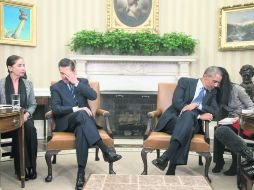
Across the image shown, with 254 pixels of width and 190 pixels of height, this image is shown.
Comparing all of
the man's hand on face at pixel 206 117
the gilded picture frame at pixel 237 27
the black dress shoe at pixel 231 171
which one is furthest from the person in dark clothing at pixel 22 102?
the gilded picture frame at pixel 237 27

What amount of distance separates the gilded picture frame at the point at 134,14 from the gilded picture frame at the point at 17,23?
1.41m

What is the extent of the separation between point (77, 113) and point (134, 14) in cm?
336

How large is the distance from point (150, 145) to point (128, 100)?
8.69 ft

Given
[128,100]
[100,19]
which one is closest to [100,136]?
[128,100]

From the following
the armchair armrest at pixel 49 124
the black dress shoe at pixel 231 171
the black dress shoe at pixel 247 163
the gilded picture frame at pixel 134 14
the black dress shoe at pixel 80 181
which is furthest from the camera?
the gilded picture frame at pixel 134 14

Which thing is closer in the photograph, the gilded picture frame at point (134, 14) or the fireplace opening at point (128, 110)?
the fireplace opening at point (128, 110)

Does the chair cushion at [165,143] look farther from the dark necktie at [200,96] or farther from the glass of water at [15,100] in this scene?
the glass of water at [15,100]

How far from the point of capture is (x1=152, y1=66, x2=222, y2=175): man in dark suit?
3959mm

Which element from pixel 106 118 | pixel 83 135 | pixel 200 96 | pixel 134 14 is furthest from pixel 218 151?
pixel 134 14

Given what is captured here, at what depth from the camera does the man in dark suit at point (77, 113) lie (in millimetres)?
3893

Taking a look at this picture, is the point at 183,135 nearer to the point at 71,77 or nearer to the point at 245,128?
the point at 245,128

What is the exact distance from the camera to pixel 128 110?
664 cm

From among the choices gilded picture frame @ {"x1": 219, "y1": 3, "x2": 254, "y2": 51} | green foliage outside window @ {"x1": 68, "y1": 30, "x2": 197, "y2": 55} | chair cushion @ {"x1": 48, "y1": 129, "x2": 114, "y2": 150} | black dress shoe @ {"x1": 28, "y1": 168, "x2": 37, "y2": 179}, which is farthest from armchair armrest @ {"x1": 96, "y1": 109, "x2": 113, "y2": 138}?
gilded picture frame @ {"x1": 219, "y1": 3, "x2": 254, "y2": 51}

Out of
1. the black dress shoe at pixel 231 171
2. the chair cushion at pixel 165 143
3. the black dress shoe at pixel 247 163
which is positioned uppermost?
the chair cushion at pixel 165 143
